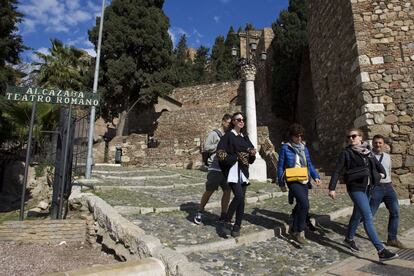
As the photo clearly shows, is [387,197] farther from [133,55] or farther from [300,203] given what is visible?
[133,55]

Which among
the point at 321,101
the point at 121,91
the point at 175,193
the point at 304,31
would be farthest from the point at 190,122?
the point at 175,193

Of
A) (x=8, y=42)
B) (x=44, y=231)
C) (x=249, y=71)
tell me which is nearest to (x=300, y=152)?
(x=44, y=231)

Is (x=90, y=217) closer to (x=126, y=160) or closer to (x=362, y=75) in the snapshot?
(x=362, y=75)

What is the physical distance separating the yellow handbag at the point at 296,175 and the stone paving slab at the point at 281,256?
86 centimetres

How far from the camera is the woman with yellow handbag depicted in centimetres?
449

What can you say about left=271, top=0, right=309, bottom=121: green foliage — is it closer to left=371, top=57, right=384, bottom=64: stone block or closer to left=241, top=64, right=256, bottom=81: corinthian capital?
left=241, top=64, right=256, bottom=81: corinthian capital

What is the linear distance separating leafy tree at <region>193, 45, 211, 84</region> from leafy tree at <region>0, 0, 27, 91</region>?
2521 cm

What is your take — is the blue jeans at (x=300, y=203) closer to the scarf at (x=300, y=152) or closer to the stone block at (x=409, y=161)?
the scarf at (x=300, y=152)

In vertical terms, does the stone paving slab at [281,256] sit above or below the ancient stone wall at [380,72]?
below

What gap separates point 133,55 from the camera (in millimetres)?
22109

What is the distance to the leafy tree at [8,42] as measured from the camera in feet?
43.0

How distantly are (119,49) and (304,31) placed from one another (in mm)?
11153

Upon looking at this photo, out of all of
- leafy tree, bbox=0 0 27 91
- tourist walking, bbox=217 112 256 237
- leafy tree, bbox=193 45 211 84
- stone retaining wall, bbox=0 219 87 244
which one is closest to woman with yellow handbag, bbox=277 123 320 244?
tourist walking, bbox=217 112 256 237

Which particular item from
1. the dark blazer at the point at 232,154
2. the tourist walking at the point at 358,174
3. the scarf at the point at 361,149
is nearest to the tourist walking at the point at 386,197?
the tourist walking at the point at 358,174
